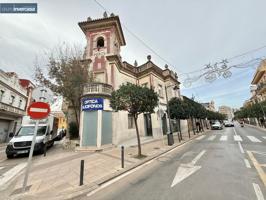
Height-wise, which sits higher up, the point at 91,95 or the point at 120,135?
the point at 91,95

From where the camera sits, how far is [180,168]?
6250 mm

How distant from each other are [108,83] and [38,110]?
10180 mm

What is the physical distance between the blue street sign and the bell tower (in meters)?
3.87

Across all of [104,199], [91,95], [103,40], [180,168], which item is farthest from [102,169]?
[103,40]

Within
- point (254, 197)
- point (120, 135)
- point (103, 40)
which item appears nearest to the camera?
point (254, 197)

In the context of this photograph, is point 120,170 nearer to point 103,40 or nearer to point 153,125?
point 153,125

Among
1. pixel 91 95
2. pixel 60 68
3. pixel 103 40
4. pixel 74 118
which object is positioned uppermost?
pixel 103 40

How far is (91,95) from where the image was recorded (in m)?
12.0

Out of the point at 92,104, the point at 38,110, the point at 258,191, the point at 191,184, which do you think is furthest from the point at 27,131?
the point at 258,191

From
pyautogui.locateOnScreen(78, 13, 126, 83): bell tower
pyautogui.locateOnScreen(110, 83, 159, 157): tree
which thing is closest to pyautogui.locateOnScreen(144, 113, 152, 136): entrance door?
pyautogui.locateOnScreen(78, 13, 126, 83): bell tower

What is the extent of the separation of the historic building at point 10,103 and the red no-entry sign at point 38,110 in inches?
676

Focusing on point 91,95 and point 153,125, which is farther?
point 153,125

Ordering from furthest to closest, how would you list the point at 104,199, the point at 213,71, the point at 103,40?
the point at 103,40, the point at 213,71, the point at 104,199

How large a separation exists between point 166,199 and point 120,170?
2.94 metres
